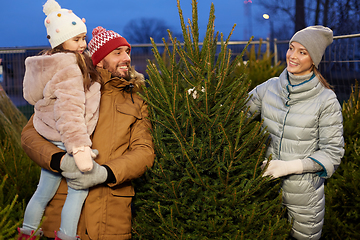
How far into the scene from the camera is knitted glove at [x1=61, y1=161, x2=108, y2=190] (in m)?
2.08

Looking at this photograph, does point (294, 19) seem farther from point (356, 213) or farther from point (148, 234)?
point (148, 234)

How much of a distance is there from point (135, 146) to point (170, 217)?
22.4 inches

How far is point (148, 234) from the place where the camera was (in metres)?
2.23

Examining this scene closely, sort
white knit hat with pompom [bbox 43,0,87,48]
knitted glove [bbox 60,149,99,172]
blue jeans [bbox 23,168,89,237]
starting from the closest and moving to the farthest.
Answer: knitted glove [bbox 60,149,99,172], blue jeans [bbox 23,168,89,237], white knit hat with pompom [bbox 43,0,87,48]

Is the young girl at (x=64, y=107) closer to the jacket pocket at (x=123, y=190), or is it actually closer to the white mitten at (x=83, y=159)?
the white mitten at (x=83, y=159)

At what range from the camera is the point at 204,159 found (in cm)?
206

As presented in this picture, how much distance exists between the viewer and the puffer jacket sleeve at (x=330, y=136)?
2420 millimetres

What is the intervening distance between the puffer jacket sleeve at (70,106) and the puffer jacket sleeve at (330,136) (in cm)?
170

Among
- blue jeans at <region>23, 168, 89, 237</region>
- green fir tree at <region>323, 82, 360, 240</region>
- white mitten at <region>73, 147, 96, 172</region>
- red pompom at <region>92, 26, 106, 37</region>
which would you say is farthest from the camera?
green fir tree at <region>323, 82, 360, 240</region>

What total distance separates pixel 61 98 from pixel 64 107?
75 mm

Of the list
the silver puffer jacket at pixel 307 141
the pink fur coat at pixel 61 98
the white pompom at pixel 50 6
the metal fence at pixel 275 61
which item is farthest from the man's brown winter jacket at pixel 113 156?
the metal fence at pixel 275 61

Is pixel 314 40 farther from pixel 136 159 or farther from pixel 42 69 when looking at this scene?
pixel 42 69

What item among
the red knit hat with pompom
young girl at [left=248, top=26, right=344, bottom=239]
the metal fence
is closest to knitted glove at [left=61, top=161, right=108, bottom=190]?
the red knit hat with pompom

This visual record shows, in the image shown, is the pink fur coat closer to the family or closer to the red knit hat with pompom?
the family
